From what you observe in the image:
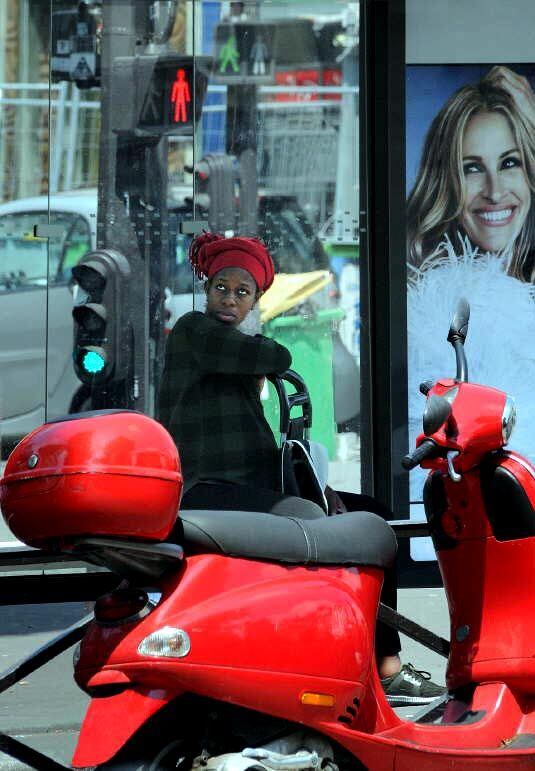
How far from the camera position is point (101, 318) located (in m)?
7.83

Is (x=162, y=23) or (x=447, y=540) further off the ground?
(x=162, y=23)

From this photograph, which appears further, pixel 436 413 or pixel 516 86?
pixel 516 86

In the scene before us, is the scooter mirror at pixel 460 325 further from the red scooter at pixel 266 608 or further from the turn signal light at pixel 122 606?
the turn signal light at pixel 122 606

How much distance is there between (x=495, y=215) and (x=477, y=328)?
25.3 inches

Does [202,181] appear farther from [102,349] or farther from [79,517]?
[79,517]

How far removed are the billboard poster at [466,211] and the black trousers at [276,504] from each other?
299 centimetres

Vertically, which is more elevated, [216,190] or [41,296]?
[216,190]

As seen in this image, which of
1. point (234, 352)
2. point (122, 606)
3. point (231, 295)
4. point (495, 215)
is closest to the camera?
point (122, 606)

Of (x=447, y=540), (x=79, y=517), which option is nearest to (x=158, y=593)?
(x=79, y=517)

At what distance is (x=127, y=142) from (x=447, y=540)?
13.9 ft

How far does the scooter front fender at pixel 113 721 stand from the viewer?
130 inches

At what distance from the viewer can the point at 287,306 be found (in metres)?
7.96

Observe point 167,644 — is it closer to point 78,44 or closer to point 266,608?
point 266,608

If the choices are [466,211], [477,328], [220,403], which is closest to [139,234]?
[466,211]
